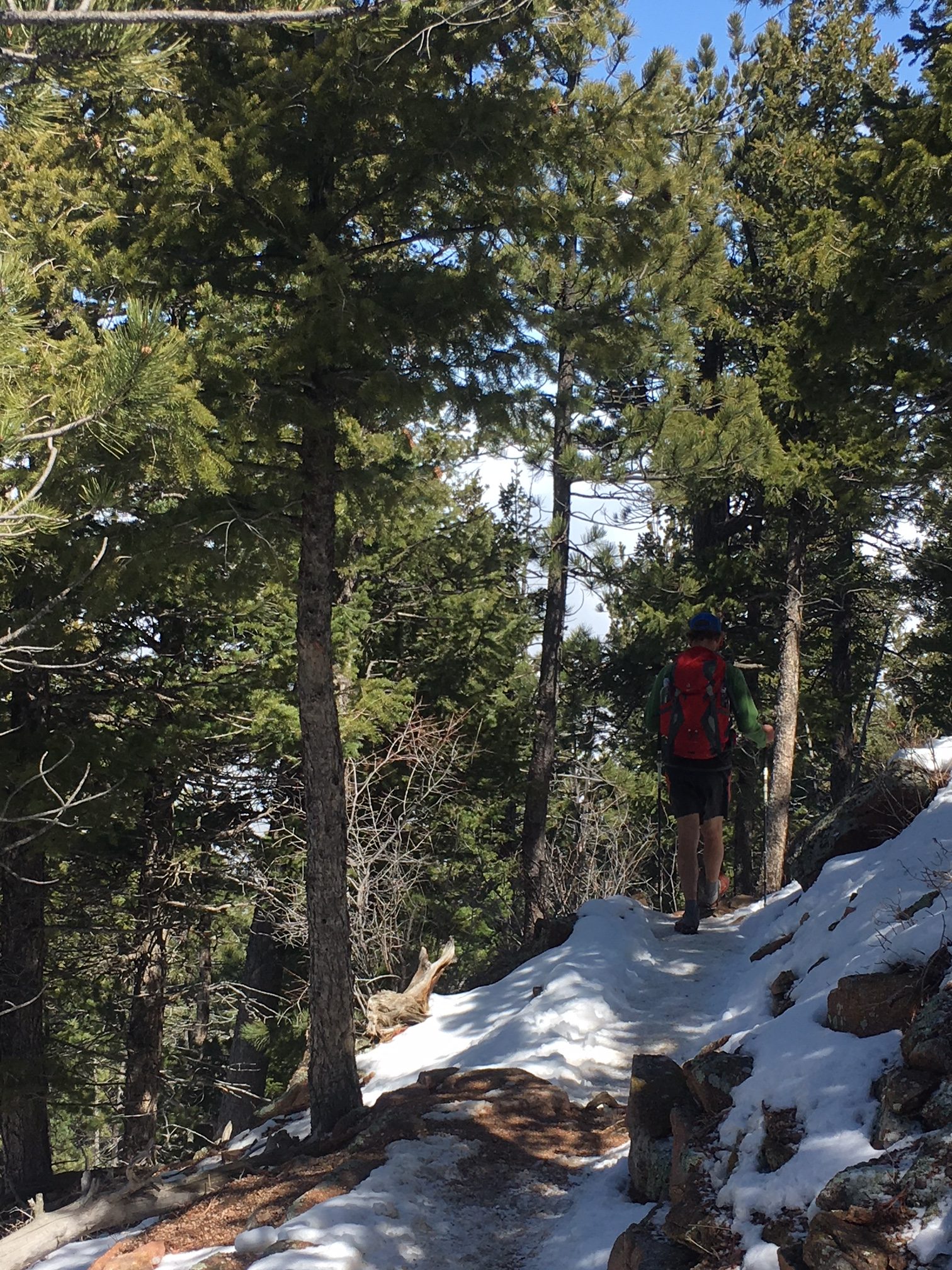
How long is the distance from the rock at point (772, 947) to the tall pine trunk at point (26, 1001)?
23.0 ft

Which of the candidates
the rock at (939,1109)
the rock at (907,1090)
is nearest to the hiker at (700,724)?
the rock at (907,1090)

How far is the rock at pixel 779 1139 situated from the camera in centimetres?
352

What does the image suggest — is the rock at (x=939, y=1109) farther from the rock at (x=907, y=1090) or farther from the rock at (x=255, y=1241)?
the rock at (x=255, y=1241)

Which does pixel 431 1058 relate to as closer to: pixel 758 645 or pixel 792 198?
pixel 758 645

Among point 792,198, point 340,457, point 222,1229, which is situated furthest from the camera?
point 792,198

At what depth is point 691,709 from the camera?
754 cm

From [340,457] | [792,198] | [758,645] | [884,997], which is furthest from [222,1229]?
[792,198]

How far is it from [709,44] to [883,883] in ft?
47.2

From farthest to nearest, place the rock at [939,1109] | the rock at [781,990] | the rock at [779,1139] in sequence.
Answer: the rock at [781,990], the rock at [779,1139], the rock at [939,1109]

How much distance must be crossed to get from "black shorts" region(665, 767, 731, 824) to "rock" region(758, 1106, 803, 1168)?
4072 millimetres

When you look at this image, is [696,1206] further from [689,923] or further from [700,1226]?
[689,923]

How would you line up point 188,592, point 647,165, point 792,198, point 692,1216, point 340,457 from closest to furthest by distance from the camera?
point 692,1216, point 647,165, point 340,457, point 188,592, point 792,198

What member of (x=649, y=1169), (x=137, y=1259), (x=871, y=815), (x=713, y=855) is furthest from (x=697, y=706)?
(x=137, y=1259)

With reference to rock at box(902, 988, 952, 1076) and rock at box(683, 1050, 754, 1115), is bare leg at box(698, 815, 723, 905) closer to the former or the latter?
rock at box(683, 1050, 754, 1115)
